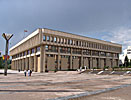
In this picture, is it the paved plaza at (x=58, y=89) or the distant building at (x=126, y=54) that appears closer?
the paved plaza at (x=58, y=89)

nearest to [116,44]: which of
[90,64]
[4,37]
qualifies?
[90,64]

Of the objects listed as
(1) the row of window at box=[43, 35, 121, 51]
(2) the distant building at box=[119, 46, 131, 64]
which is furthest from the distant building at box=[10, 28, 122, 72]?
(2) the distant building at box=[119, 46, 131, 64]

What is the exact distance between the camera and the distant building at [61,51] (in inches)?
2277

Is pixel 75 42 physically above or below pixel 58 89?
above

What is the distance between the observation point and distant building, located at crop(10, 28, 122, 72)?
5784cm

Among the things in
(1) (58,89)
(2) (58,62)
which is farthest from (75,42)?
(1) (58,89)

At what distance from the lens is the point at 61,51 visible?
62.6 m

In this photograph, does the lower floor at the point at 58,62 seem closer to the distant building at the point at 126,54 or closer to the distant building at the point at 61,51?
the distant building at the point at 61,51

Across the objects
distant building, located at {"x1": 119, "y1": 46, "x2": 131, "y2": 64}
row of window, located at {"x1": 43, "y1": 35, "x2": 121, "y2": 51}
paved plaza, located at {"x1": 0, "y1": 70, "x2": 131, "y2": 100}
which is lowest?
paved plaza, located at {"x1": 0, "y1": 70, "x2": 131, "y2": 100}

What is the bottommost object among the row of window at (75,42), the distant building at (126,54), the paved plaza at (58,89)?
the paved plaza at (58,89)

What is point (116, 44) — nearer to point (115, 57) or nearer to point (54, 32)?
point (115, 57)

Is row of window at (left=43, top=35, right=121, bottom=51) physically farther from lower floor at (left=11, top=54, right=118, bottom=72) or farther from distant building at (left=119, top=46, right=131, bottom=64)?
distant building at (left=119, top=46, right=131, bottom=64)

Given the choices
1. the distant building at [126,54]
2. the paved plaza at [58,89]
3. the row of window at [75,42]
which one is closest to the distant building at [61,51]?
the row of window at [75,42]

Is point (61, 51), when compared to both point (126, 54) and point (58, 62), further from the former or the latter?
point (126, 54)
